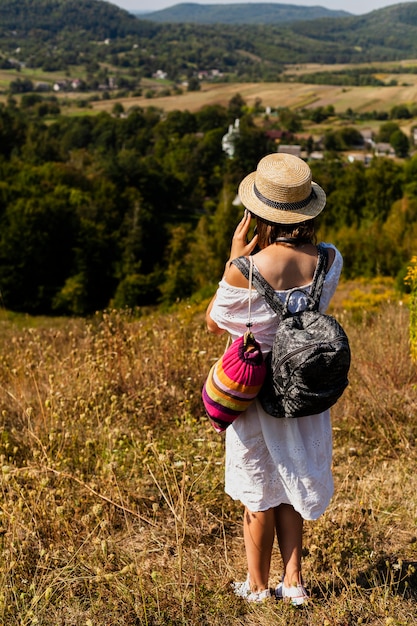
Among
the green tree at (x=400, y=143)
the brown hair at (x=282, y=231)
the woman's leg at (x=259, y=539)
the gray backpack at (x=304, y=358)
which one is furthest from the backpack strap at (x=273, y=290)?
the green tree at (x=400, y=143)

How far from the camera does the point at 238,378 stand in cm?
234

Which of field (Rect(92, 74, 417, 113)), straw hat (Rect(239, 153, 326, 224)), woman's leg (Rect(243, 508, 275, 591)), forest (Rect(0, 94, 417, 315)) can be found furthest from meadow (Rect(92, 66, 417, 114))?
woman's leg (Rect(243, 508, 275, 591))

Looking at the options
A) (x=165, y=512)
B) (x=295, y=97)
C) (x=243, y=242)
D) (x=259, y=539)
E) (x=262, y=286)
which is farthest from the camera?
(x=295, y=97)

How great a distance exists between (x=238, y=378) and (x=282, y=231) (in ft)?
1.97

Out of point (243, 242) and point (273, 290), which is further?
point (243, 242)

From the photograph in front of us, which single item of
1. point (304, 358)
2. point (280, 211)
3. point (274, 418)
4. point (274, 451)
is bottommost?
point (274, 451)

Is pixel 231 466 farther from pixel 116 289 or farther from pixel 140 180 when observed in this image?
pixel 140 180

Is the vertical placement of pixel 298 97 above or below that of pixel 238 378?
below

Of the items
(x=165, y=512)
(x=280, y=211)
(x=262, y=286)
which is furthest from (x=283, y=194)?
(x=165, y=512)

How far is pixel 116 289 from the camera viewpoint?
38.3 meters

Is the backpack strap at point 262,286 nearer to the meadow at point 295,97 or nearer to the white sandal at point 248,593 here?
the white sandal at point 248,593

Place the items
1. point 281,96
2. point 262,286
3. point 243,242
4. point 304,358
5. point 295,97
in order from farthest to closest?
point 281,96 < point 295,97 < point 243,242 < point 262,286 < point 304,358

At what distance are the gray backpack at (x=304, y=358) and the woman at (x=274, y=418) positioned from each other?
4 centimetres

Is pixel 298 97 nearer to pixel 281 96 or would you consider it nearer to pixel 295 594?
pixel 281 96
